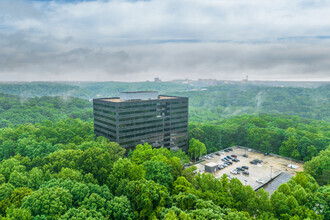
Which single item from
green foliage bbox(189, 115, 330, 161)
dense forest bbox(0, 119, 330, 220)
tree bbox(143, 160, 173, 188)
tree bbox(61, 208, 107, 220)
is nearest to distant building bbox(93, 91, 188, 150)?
green foliage bbox(189, 115, 330, 161)

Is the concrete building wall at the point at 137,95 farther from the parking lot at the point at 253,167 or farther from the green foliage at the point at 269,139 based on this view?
the parking lot at the point at 253,167

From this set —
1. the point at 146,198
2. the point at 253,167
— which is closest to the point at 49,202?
the point at 146,198

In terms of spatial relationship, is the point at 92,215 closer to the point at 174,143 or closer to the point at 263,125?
the point at 174,143

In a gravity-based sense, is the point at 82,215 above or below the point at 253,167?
above

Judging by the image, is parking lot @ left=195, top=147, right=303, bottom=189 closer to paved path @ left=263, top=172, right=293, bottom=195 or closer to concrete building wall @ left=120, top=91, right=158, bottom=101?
paved path @ left=263, top=172, right=293, bottom=195

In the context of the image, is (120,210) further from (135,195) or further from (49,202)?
(49,202)

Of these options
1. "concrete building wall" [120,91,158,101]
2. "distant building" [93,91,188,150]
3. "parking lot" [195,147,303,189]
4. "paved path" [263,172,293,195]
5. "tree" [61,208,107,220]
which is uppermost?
"concrete building wall" [120,91,158,101]
